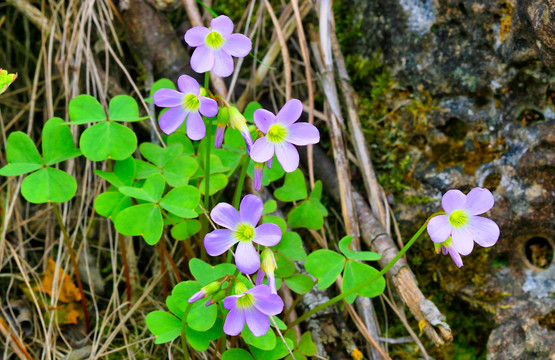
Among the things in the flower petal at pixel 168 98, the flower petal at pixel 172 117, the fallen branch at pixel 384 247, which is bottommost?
the fallen branch at pixel 384 247

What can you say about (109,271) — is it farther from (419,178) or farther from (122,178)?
(419,178)

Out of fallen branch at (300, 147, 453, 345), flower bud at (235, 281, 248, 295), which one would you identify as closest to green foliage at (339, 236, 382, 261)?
fallen branch at (300, 147, 453, 345)

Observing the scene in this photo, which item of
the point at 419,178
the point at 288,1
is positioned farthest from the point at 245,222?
the point at 288,1

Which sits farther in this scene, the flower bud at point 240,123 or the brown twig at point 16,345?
the brown twig at point 16,345

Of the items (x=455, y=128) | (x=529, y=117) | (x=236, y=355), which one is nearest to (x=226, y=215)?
(x=236, y=355)

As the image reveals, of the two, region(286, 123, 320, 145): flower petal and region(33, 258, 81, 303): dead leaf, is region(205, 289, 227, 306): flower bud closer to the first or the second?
region(286, 123, 320, 145): flower petal

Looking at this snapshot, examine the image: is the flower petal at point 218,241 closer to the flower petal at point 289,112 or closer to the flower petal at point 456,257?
the flower petal at point 289,112

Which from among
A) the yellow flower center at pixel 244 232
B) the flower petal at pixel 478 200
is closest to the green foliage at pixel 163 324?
the yellow flower center at pixel 244 232
